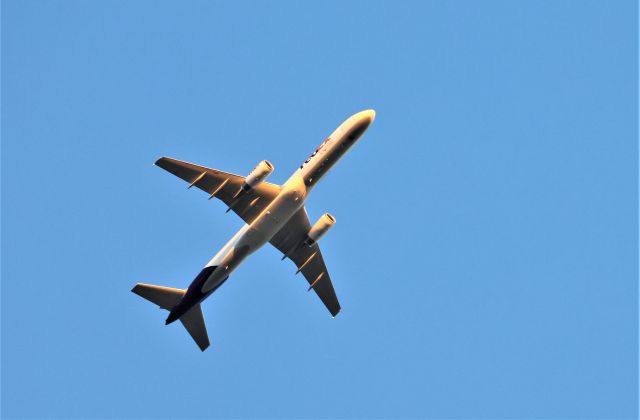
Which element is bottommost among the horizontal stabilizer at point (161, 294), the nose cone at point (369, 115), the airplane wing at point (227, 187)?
the horizontal stabilizer at point (161, 294)

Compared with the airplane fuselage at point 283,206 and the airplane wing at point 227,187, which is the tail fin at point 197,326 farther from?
the airplane wing at point 227,187

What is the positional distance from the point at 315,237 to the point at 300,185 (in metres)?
5.77

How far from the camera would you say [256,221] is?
75000 mm

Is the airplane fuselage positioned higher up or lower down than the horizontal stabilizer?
higher up

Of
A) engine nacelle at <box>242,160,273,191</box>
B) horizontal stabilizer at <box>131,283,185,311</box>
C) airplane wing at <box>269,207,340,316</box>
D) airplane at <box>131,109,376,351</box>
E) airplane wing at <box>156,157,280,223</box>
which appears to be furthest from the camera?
airplane wing at <box>269,207,340,316</box>

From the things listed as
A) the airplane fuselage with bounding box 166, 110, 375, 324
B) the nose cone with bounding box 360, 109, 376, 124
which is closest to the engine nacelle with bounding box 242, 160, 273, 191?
the airplane fuselage with bounding box 166, 110, 375, 324

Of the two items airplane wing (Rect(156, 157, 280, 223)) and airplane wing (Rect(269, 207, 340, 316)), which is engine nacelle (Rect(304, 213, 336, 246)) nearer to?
airplane wing (Rect(269, 207, 340, 316))

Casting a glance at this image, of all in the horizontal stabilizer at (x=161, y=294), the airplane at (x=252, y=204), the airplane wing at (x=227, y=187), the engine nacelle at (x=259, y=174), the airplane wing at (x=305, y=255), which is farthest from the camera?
the airplane wing at (x=305, y=255)

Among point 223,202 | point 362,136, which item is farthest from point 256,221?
point 362,136

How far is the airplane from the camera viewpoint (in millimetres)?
74250

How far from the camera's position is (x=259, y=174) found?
7369 cm

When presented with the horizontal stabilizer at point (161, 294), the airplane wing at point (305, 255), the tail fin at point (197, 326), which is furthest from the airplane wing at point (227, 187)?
the tail fin at point (197, 326)

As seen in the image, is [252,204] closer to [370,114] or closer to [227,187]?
[227,187]

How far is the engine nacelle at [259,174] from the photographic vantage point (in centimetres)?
7369
